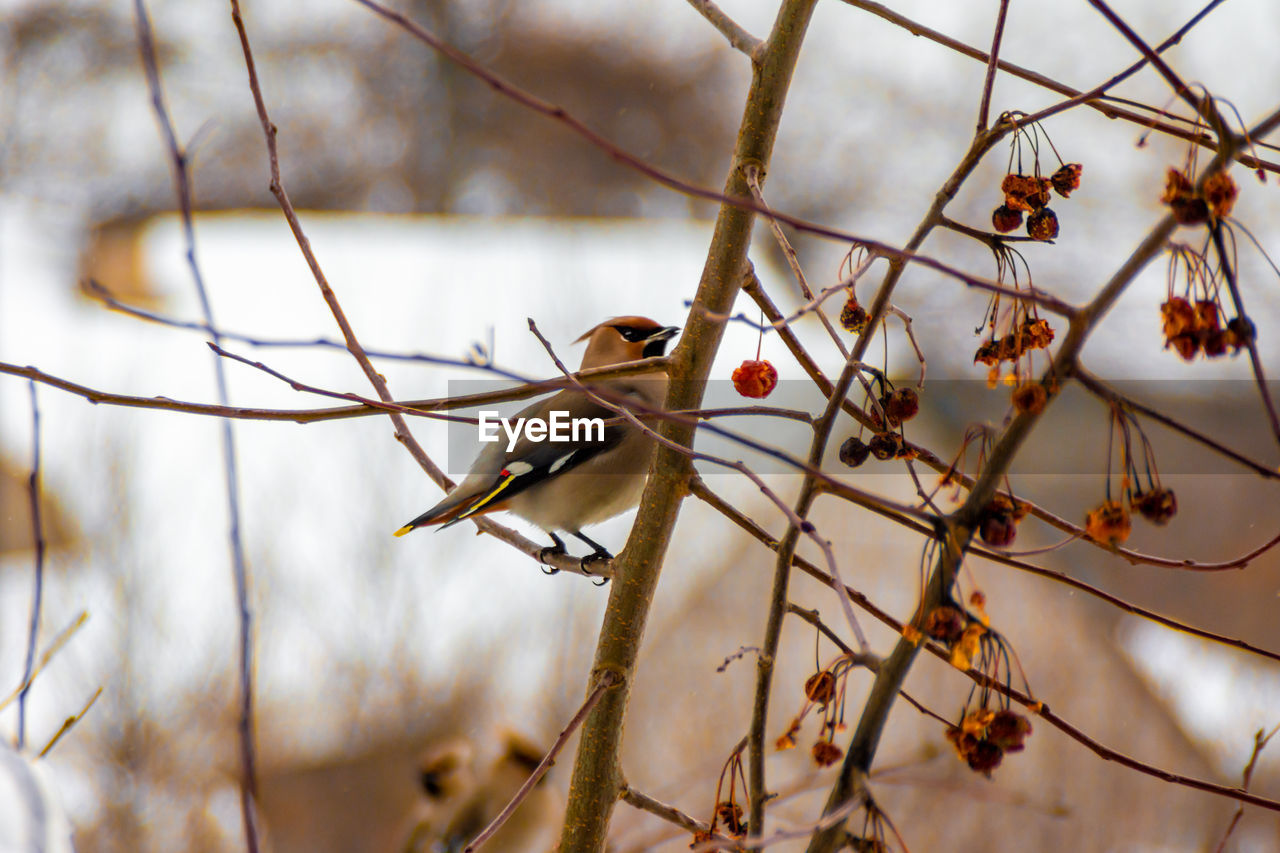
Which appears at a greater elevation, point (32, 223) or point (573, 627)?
point (32, 223)

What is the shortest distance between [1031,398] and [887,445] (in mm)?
225

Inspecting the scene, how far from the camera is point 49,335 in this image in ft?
8.12

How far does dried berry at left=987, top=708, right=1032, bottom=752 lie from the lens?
0.46 m

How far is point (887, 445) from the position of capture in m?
0.64

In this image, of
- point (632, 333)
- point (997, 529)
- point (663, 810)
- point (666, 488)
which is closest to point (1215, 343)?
point (997, 529)

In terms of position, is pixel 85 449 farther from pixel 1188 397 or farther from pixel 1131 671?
pixel 1188 397

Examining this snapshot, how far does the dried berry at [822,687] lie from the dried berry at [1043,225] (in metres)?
0.30

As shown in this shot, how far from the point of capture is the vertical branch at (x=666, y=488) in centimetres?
74

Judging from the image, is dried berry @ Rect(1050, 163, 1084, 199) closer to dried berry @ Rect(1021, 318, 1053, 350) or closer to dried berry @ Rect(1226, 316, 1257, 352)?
dried berry @ Rect(1021, 318, 1053, 350)

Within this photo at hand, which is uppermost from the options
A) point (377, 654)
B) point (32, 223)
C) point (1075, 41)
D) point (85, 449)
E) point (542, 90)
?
point (1075, 41)

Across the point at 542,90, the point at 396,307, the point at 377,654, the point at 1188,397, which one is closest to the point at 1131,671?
the point at 1188,397

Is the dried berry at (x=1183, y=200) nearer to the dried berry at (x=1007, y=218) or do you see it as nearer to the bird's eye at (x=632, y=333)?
the dried berry at (x=1007, y=218)

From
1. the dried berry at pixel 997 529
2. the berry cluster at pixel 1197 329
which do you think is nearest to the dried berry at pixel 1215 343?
the berry cluster at pixel 1197 329

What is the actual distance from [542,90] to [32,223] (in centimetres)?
155
